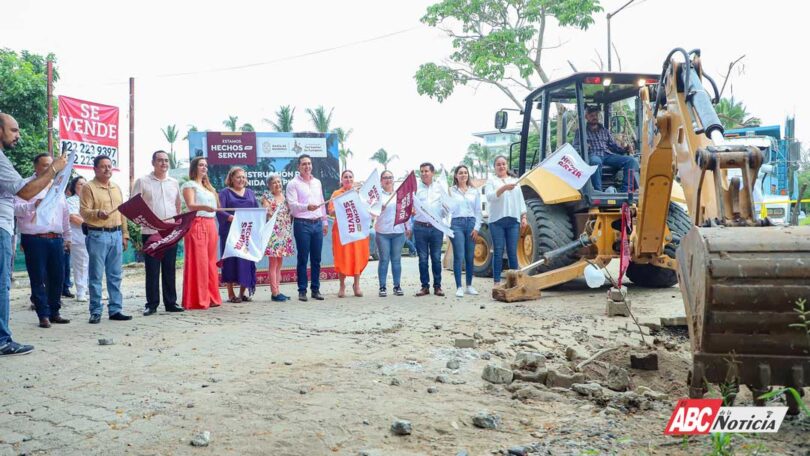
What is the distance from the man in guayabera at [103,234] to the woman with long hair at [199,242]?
0.82 m

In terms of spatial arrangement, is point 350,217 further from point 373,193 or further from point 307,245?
point 307,245

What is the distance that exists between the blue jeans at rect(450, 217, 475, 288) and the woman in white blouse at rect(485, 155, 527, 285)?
0.35 m

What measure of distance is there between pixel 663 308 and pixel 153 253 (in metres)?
5.90

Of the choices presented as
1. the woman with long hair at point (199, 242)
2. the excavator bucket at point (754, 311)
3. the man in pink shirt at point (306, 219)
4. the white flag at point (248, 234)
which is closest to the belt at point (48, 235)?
the woman with long hair at point (199, 242)

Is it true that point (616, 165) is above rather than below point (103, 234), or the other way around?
above

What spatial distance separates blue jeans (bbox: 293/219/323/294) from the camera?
8.67 m

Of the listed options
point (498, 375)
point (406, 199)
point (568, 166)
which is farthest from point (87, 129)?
point (498, 375)

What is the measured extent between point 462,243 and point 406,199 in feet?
3.30

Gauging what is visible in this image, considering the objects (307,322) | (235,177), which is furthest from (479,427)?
(235,177)

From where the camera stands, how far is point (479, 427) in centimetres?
334

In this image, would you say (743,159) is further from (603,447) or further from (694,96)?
(603,447)

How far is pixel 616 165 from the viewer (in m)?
8.79

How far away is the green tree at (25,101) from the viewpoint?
56.0 feet

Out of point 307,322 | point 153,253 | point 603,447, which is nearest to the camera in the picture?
point 603,447
